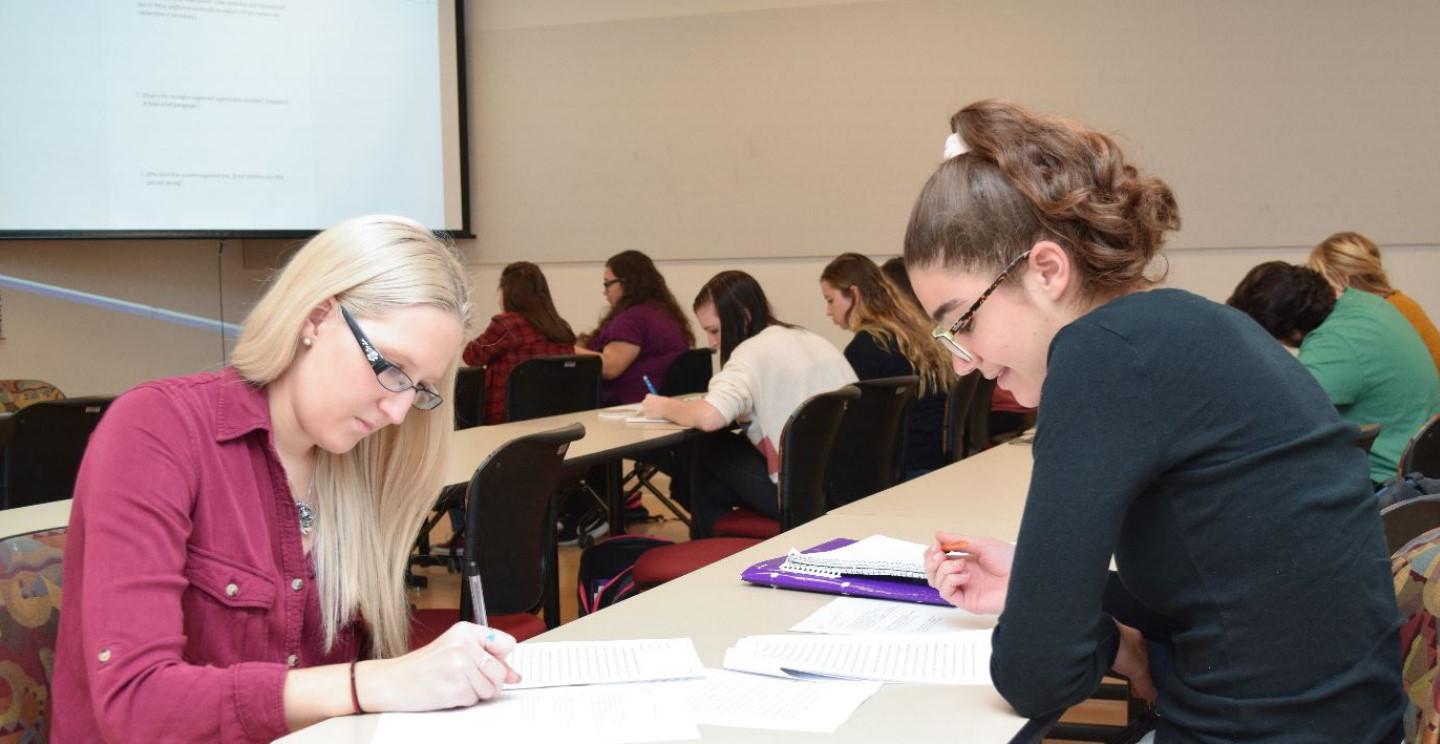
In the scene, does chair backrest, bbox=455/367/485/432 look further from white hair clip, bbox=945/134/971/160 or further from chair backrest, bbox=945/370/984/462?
white hair clip, bbox=945/134/971/160

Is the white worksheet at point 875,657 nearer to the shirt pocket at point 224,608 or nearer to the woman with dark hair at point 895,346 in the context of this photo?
the shirt pocket at point 224,608

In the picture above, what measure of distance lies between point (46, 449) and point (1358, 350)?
3657 mm

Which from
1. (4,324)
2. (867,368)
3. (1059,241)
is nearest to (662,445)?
(867,368)

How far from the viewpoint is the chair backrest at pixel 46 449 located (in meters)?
3.40

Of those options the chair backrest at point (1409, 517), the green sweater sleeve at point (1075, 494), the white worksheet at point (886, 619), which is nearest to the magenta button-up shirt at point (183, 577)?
the white worksheet at point (886, 619)

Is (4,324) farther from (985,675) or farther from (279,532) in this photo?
(985,675)

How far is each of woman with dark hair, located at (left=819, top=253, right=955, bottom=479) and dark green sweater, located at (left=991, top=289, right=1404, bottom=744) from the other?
3395 mm

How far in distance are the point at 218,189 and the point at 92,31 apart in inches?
36.0

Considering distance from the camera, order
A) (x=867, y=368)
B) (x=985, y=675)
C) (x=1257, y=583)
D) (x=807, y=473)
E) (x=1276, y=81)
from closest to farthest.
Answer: (x=1257, y=583), (x=985, y=675), (x=807, y=473), (x=867, y=368), (x=1276, y=81)

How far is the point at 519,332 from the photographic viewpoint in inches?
237

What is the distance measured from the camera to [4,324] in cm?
641

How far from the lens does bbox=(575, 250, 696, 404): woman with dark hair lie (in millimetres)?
6000

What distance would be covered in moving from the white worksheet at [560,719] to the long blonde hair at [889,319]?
3.42 meters

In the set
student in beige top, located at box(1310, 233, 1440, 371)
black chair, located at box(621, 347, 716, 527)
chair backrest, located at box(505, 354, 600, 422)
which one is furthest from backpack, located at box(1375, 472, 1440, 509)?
black chair, located at box(621, 347, 716, 527)
